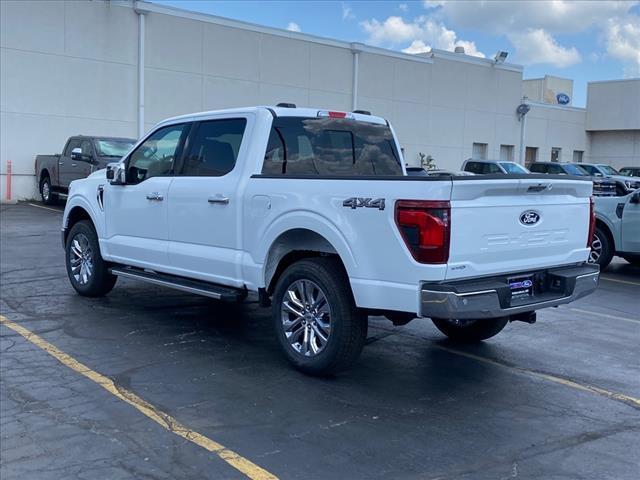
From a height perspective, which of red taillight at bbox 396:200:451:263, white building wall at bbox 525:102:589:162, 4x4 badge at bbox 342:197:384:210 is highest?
white building wall at bbox 525:102:589:162

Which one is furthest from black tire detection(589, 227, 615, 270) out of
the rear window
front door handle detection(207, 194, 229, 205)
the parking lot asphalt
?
front door handle detection(207, 194, 229, 205)

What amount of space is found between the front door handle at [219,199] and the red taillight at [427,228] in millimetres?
1986

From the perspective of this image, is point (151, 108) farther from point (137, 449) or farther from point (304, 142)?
point (137, 449)

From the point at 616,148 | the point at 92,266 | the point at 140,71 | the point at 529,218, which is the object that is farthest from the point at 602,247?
the point at 616,148

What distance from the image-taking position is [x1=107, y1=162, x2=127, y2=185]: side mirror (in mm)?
7754

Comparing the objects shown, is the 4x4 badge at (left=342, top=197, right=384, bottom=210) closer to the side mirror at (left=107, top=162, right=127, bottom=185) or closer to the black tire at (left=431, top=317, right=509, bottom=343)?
the black tire at (left=431, top=317, right=509, bottom=343)

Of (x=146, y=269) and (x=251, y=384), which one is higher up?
(x=146, y=269)

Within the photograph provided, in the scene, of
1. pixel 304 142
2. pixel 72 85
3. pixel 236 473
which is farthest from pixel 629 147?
pixel 236 473

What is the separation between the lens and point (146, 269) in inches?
298

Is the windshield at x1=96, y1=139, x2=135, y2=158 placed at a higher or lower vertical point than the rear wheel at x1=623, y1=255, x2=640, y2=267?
higher

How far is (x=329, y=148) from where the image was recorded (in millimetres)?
6754

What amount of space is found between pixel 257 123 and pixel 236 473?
11.1 feet

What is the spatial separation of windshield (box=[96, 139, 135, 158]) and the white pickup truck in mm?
10933

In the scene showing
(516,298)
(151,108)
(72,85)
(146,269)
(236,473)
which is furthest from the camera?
(151,108)
